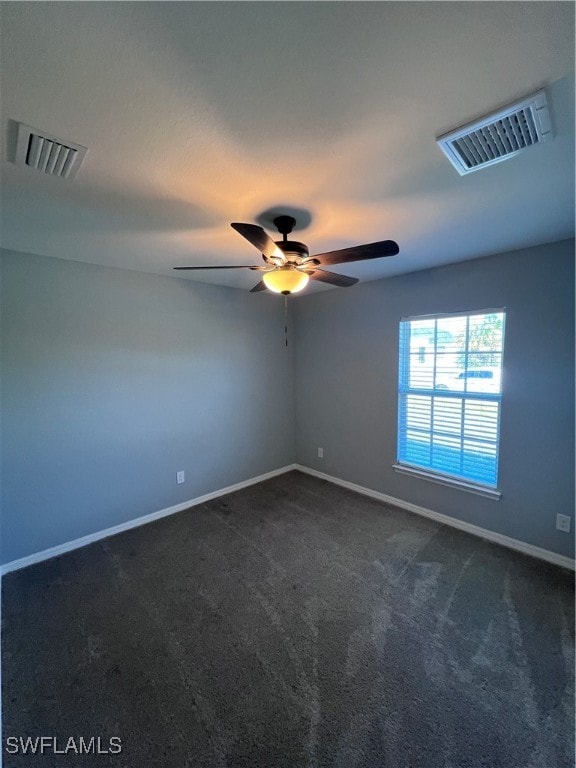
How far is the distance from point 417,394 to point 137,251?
2836 millimetres

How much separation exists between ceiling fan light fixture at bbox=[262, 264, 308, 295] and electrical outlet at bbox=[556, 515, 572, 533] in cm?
263

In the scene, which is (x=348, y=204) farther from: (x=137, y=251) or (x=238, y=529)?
(x=238, y=529)

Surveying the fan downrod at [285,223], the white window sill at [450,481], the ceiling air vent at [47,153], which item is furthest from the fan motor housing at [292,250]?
the white window sill at [450,481]

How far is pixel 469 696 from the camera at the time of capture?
4.77 feet

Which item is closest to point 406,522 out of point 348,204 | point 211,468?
point 211,468

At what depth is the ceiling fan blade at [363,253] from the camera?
1527 mm

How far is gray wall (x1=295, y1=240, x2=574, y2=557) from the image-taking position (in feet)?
7.52

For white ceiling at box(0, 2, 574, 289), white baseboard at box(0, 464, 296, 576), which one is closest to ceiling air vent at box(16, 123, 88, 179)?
white ceiling at box(0, 2, 574, 289)

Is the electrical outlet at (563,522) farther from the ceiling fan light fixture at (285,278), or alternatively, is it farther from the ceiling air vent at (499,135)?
the ceiling fan light fixture at (285,278)

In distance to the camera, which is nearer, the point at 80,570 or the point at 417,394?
the point at 80,570

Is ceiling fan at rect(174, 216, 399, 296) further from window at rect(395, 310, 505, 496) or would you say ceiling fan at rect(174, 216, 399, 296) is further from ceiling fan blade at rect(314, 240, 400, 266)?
window at rect(395, 310, 505, 496)

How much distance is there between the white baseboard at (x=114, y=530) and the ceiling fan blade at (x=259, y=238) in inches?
108

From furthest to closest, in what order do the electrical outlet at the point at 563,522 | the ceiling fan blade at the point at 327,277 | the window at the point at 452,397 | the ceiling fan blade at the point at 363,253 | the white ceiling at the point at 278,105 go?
the window at the point at 452,397, the electrical outlet at the point at 563,522, the ceiling fan blade at the point at 327,277, the ceiling fan blade at the point at 363,253, the white ceiling at the point at 278,105

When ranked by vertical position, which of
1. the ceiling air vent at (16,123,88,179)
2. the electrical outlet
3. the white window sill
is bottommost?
the electrical outlet
